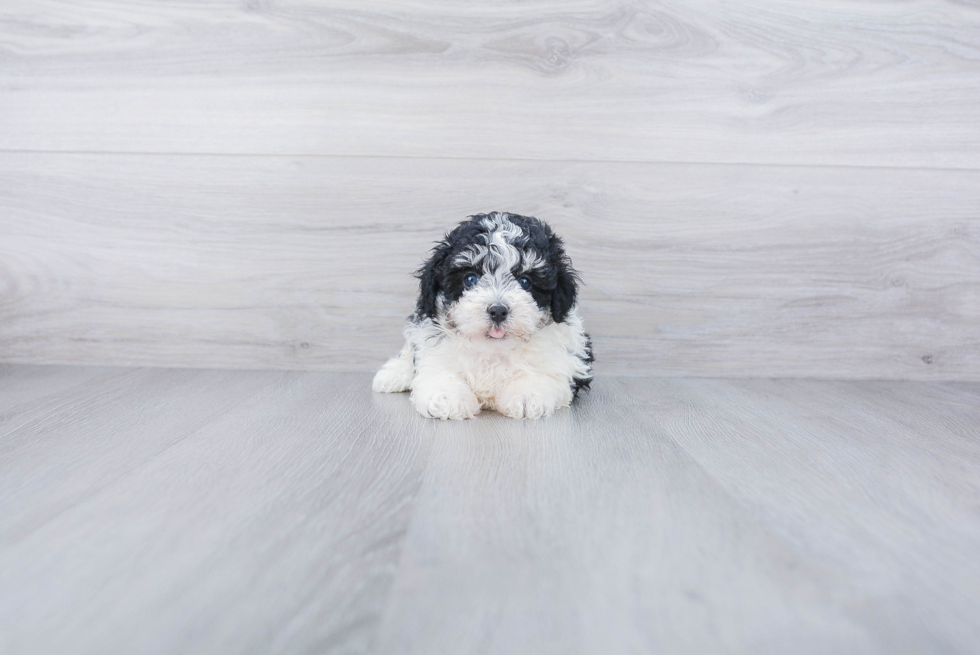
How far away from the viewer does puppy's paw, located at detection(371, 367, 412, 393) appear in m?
2.00

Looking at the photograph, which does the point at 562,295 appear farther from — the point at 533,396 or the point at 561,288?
the point at 533,396

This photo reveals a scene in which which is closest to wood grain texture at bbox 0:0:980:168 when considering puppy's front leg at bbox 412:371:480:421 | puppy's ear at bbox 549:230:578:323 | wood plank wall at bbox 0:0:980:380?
wood plank wall at bbox 0:0:980:380

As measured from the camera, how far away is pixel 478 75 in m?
2.16

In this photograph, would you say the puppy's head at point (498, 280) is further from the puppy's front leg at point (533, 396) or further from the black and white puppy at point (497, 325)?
the puppy's front leg at point (533, 396)

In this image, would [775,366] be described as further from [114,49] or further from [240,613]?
[114,49]

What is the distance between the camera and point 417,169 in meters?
2.19

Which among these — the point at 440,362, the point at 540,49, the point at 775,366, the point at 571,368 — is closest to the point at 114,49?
the point at 540,49

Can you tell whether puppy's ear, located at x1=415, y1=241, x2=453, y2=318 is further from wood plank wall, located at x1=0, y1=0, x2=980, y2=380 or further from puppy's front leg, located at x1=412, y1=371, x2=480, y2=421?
wood plank wall, located at x1=0, y1=0, x2=980, y2=380

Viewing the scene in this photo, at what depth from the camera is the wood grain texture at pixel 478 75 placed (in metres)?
2.15

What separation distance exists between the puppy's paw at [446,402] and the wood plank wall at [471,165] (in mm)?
635

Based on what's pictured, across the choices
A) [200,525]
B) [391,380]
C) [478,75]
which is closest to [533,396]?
[391,380]

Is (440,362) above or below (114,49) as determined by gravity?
below

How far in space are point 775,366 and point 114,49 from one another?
268 centimetres

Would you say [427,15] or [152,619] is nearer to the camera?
[152,619]
